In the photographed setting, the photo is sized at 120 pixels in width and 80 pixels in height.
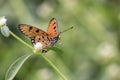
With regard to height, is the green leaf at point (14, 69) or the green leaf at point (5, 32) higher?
the green leaf at point (5, 32)

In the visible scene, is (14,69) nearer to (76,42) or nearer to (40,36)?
(40,36)

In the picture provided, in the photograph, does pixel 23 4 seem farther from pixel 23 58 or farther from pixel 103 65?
pixel 23 58

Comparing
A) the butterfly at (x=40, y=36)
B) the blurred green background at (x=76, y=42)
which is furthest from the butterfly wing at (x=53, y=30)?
the blurred green background at (x=76, y=42)

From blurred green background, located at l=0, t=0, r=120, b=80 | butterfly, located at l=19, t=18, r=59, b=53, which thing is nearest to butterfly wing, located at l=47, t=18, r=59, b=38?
butterfly, located at l=19, t=18, r=59, b=53

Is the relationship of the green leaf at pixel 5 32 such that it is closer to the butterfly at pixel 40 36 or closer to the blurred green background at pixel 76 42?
the butterfly at pixel 40 36

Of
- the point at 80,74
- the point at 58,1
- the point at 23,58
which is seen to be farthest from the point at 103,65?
the point at 23,58

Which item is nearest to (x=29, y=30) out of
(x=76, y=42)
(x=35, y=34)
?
(x=35, y=34)
